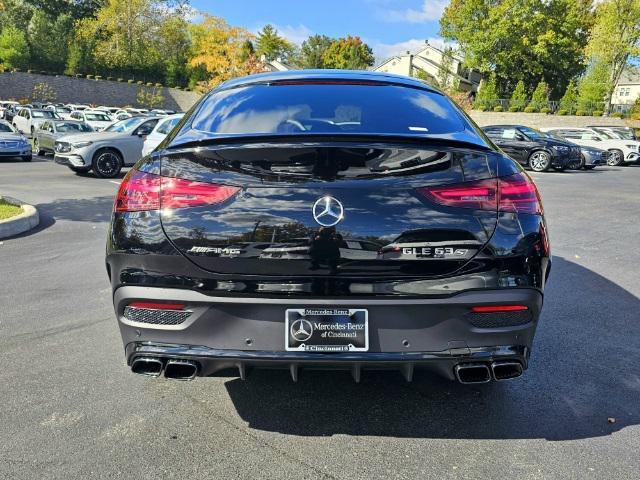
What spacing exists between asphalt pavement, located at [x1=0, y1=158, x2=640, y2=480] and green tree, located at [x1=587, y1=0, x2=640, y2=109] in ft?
144

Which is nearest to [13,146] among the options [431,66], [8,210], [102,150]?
[102,150]

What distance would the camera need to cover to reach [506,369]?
242 cm

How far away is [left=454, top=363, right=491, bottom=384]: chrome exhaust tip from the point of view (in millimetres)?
2365

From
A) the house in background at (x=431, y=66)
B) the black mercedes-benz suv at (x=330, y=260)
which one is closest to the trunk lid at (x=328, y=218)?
the black mercedes-benz suv at (x=330, y=260)

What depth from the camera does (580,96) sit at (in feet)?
154

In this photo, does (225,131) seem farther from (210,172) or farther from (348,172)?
(348,172)

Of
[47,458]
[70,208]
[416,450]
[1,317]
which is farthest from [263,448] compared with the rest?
[70,208]

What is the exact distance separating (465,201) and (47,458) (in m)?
2.20

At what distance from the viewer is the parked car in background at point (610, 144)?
79.4 ft

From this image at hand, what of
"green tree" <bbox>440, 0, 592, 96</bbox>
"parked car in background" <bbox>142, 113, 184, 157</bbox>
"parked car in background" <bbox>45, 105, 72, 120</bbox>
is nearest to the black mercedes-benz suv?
"parked car in background" <bbox>142, 113, 184, 157</bbox>

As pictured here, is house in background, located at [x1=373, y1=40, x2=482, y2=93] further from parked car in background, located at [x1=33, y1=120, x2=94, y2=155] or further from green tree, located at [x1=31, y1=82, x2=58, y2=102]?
→ parked car in background, located at [x1=33, y1=120, x2=94, y2=155]

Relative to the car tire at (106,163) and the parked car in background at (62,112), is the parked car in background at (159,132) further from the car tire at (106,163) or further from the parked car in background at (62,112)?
the parked car in background at (62,112)

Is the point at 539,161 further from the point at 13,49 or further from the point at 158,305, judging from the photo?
the point at 13,49

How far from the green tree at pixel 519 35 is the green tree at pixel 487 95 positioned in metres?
1.72
